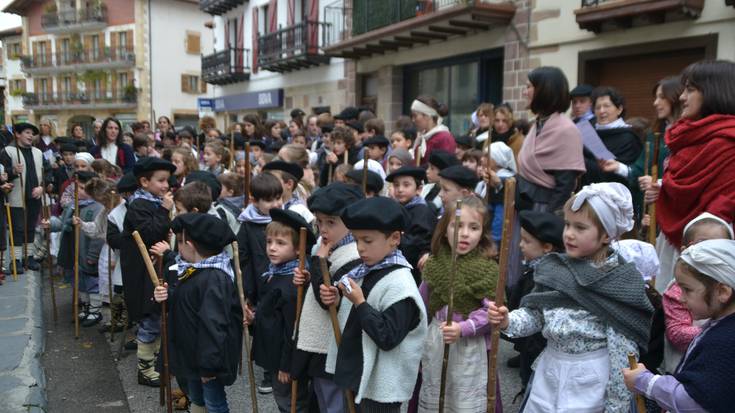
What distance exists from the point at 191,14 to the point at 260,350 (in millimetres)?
42570

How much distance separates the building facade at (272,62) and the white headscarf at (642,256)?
14.7 meters

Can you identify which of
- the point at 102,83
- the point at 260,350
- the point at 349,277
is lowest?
the point at 260,350

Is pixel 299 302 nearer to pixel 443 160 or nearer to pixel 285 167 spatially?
pixel 285 167

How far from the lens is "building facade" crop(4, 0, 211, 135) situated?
41.7 m

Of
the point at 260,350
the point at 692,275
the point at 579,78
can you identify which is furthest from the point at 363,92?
the point at 692,275

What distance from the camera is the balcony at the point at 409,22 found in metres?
11.5

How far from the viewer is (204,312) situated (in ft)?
11.2

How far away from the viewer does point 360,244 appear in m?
2.94

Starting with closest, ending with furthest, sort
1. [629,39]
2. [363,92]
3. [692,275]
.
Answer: [692,275] < [629,39] < [363,92]

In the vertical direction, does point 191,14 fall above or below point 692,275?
above

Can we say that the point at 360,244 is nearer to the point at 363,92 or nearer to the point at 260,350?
the point at 260,350

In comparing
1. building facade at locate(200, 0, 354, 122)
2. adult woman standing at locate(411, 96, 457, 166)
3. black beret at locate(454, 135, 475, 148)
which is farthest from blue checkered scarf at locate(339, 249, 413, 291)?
building facade at locate(200, 0, 354, 122)

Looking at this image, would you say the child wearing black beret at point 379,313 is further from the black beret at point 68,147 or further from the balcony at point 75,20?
the balcony at point 75,20

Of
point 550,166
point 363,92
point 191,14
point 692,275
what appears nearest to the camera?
point 692,275
